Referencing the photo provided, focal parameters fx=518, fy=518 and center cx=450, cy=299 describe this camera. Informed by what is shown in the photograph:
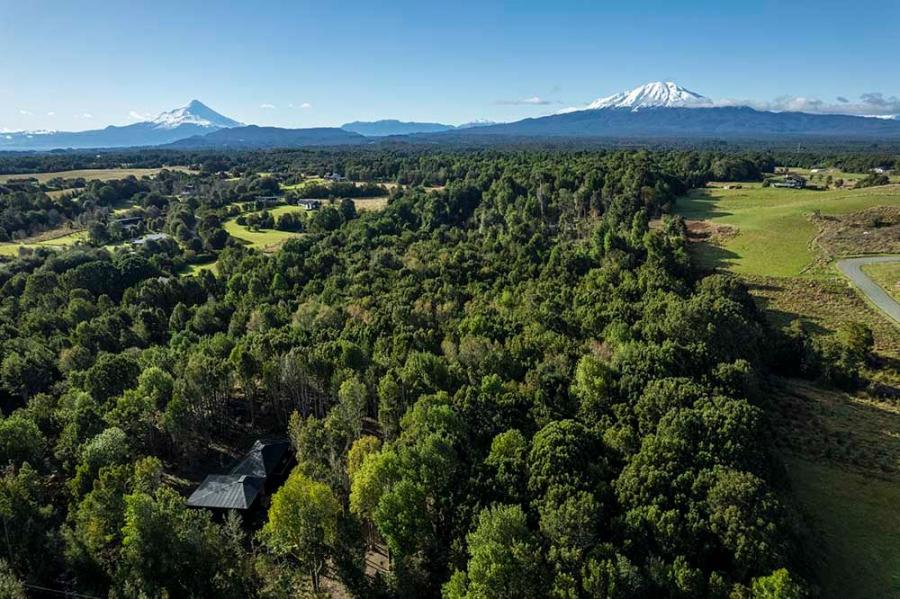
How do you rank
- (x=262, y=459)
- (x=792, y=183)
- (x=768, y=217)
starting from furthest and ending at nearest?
1. (x=792, y=183)
2. (x=768, y=217)
3. (x=262, y=459)

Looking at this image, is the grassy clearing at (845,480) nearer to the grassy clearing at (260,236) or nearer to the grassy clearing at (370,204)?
the grassy clearing at (260,236)

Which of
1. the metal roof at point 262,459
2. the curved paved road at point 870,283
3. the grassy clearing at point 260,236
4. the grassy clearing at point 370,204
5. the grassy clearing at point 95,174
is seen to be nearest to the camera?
the metal roof at point 262,459

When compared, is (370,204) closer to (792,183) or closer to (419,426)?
(792,183)

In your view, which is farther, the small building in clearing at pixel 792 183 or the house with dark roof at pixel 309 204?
the house with dark roof at pixel 309 204

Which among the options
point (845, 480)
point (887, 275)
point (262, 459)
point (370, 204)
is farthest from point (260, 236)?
point (887, 275)

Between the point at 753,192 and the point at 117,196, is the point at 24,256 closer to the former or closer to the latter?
the point at 117,196

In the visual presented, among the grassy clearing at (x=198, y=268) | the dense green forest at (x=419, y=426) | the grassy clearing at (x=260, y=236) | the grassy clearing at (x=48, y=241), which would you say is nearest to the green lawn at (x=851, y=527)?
the dense green forest at (x=419, y=426)

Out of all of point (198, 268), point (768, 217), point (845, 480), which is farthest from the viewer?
point (768, 217)

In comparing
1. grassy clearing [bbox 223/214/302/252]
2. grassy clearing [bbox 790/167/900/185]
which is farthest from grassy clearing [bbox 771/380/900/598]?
grassy clearing [bbox 790/167/900/185]
